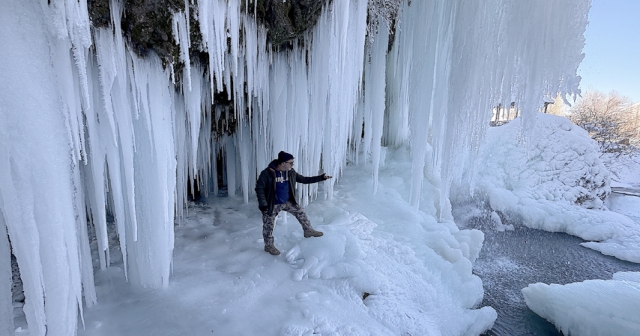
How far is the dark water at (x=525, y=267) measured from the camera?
4730mm

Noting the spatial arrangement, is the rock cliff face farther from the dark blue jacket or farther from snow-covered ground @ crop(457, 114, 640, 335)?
snow-covered ground @ crop(457, 114, 640, 335)

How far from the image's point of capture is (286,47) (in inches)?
172

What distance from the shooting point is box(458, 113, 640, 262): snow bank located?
916 centimetres

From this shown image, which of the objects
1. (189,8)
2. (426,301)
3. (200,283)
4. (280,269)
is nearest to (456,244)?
(426,301)

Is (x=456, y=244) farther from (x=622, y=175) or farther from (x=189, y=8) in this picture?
(x=622, y=175)

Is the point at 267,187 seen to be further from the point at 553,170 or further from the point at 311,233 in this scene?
the point at 553,170

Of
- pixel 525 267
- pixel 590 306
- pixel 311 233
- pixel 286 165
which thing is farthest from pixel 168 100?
pixel 525 267

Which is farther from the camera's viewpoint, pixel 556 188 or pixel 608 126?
pixel 608 126

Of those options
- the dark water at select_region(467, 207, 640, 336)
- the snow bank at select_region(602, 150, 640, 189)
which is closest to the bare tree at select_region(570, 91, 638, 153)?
the snow bank at select_region(602, 150, 640, 189)

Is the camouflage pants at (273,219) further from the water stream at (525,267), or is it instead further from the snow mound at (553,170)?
the snow mound at (553,170)

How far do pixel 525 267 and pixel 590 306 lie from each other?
2.35 m

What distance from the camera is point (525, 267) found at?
6.61 meters

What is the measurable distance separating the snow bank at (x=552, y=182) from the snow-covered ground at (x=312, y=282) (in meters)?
5.54

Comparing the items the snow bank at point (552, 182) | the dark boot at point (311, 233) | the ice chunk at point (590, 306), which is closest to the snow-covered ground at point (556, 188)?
the snow bank at point (552, 182)
